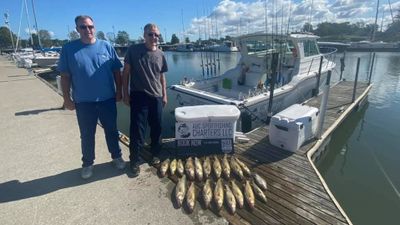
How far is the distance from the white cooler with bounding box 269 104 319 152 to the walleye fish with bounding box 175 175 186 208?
2.18 m

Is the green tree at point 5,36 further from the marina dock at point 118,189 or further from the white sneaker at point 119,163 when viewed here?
the white sneaker at point 119,163

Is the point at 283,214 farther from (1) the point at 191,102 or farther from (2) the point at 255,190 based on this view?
(1) the point at 191,102

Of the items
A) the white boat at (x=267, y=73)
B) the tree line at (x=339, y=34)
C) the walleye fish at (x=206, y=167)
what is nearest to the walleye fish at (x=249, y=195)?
the walleye fish at (x=206, y=167)

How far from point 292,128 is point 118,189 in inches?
123

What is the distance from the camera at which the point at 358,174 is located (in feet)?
19.1

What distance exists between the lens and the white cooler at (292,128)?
179 inches

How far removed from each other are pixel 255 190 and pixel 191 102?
4.51 metres

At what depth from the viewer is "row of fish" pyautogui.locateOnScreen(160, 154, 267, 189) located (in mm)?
3715

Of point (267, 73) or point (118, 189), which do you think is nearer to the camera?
point (118, 189)

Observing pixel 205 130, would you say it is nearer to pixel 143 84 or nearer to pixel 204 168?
pixel 204 168

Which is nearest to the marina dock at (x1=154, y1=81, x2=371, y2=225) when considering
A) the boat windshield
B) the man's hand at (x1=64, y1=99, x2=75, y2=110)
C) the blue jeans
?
the blue jeans

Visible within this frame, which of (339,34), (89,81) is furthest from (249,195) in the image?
(339,34)

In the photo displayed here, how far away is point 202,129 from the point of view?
14.1 ft

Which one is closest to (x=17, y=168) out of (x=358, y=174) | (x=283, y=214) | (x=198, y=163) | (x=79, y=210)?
(x=79, y=210)
